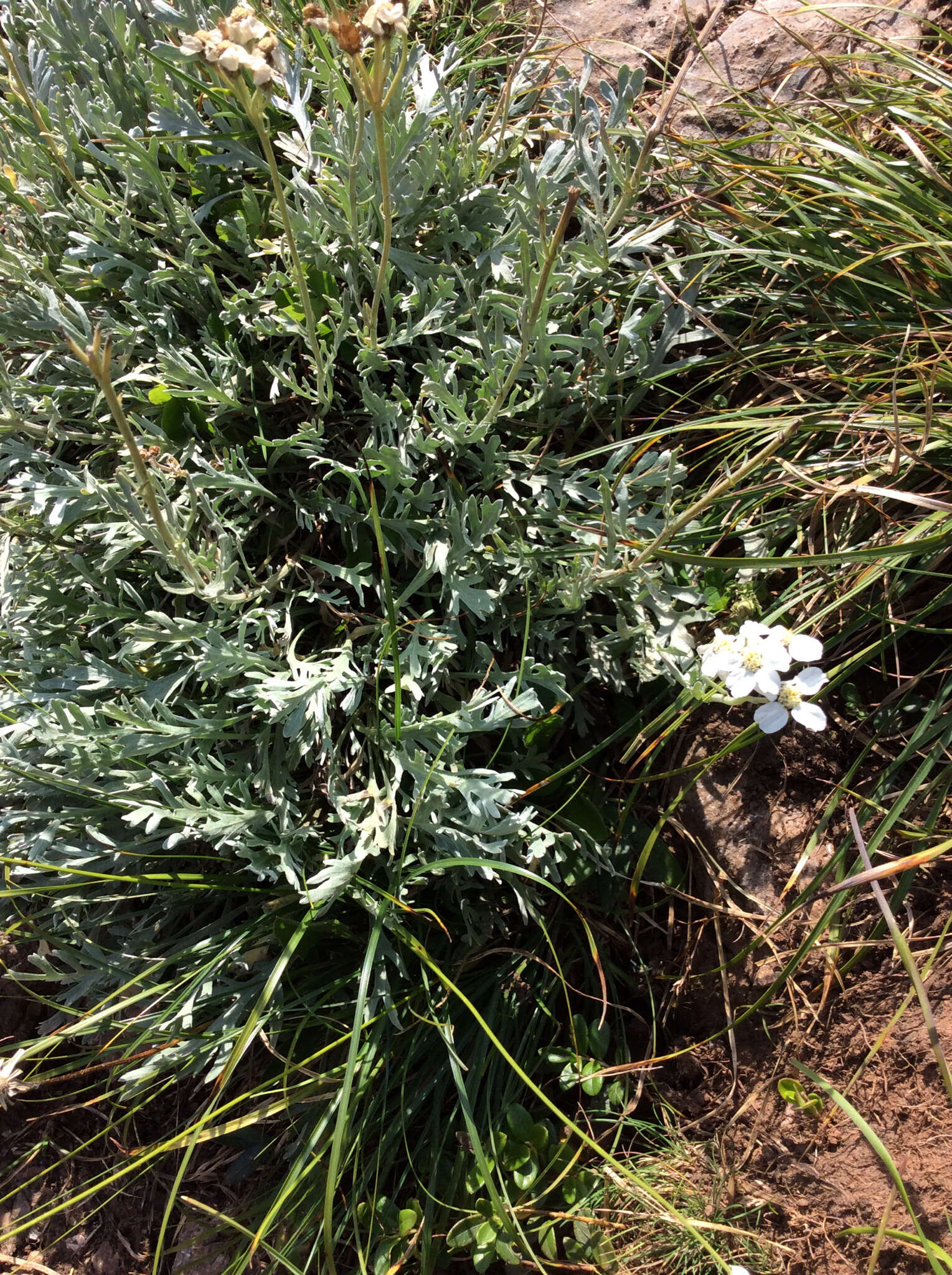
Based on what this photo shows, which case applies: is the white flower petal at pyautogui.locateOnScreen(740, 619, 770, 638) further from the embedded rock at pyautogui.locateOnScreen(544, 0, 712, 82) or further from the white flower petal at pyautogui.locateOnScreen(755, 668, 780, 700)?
the embedded rock at pyautogui.locateOnScreen(544, 0, 712, 82)

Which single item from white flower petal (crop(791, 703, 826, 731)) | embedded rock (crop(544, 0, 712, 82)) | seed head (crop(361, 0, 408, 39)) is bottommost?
white flower petal (crop(791, 703, 826, 731))

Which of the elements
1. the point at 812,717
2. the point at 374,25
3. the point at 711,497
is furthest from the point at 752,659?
the point at 374,25

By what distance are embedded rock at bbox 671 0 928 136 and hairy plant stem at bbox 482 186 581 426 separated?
1.00 meters

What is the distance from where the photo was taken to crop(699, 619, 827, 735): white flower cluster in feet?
4.92

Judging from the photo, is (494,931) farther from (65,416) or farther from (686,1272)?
(65,416)

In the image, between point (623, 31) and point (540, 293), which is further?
point (623, 31)

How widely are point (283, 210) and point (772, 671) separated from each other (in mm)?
1118

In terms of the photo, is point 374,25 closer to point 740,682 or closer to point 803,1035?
point 740,682

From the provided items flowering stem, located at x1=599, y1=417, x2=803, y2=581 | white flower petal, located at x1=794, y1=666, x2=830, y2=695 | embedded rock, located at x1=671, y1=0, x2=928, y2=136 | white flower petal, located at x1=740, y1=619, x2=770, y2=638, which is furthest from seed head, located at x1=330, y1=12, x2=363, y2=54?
embedded rock, located at x1=671, y1=0, x2=928, y2=136

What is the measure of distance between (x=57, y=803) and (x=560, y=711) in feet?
4.16

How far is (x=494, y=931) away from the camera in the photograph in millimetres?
2156

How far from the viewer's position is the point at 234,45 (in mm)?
1202

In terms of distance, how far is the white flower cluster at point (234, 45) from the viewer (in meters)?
1.18

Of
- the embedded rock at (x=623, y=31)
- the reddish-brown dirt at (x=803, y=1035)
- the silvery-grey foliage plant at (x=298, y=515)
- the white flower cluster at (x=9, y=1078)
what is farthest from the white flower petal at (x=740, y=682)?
the embedded rock at (x=623, y=31)
